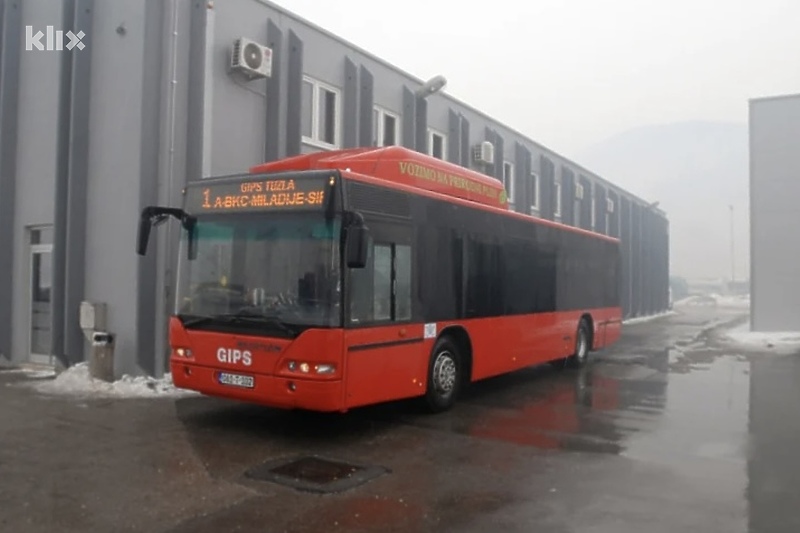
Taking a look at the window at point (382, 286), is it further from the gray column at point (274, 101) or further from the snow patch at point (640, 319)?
the snow patch at point (640, 319)

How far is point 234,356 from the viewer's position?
27.1 feet

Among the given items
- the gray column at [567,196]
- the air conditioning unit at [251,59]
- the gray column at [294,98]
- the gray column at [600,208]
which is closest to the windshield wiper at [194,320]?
the air conditioning unit at [251,59]

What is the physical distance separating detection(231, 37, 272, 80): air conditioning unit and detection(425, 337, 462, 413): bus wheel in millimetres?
6662

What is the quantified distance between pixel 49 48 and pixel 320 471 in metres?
11.1

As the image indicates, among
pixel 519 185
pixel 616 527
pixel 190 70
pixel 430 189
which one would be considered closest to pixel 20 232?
pixel 190 70

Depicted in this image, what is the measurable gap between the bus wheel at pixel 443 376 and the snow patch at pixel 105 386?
3.99 m

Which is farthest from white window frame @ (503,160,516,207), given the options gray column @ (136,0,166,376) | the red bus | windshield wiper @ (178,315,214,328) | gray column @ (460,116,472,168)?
windshield wiper @ (178,315,214,328)

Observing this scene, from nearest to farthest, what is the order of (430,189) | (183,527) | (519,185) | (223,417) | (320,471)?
(183,527), (320,471), (223,417), (430,189), (519,185)

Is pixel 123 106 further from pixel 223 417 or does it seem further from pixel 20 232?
pixel 223 417

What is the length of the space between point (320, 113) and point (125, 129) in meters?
4.81

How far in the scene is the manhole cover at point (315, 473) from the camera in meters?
6.55

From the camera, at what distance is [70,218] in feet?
42.3

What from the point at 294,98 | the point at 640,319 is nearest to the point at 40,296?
the point at 294,98

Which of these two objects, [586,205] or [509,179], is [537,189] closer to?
[509,179]
